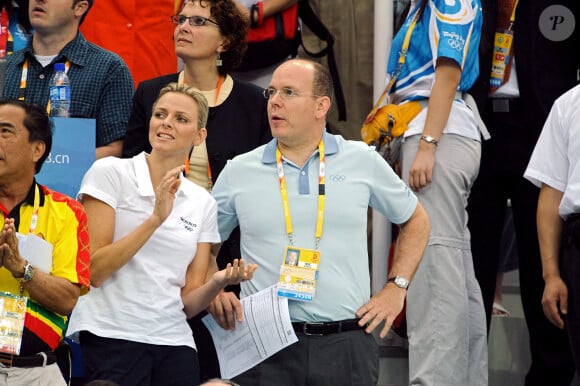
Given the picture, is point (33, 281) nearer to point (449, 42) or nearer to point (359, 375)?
point (359, 375)

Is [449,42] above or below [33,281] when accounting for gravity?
above

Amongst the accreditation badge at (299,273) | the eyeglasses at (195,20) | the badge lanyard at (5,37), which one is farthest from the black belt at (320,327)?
the badge lanyard at (5,37)

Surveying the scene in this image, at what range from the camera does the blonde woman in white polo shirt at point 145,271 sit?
15.2 ft

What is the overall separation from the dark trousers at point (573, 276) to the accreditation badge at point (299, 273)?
1154 millimetres

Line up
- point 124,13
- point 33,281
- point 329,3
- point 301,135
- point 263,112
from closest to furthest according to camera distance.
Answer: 1. point 33,281
2. point 301,135
3. point 263,112
4. point 124,13
5. point 329,3

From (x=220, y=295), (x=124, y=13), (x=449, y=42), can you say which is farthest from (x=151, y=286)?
(x=124, y=13)

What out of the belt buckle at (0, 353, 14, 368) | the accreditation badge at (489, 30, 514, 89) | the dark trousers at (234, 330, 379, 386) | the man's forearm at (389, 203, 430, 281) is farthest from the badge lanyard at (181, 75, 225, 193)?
the accreditation badge at (489, 30, 514, 89)

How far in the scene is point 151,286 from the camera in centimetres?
475

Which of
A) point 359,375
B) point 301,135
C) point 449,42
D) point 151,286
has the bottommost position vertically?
point 359,375

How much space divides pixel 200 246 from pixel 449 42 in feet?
5.73

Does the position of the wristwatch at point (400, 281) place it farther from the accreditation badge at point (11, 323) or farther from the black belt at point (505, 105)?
the black belt at point (505, 105)

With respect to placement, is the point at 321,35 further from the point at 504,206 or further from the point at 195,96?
the point at 195,96

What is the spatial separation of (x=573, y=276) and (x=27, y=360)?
2267mm

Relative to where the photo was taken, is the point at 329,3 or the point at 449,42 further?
the point at 329,3
